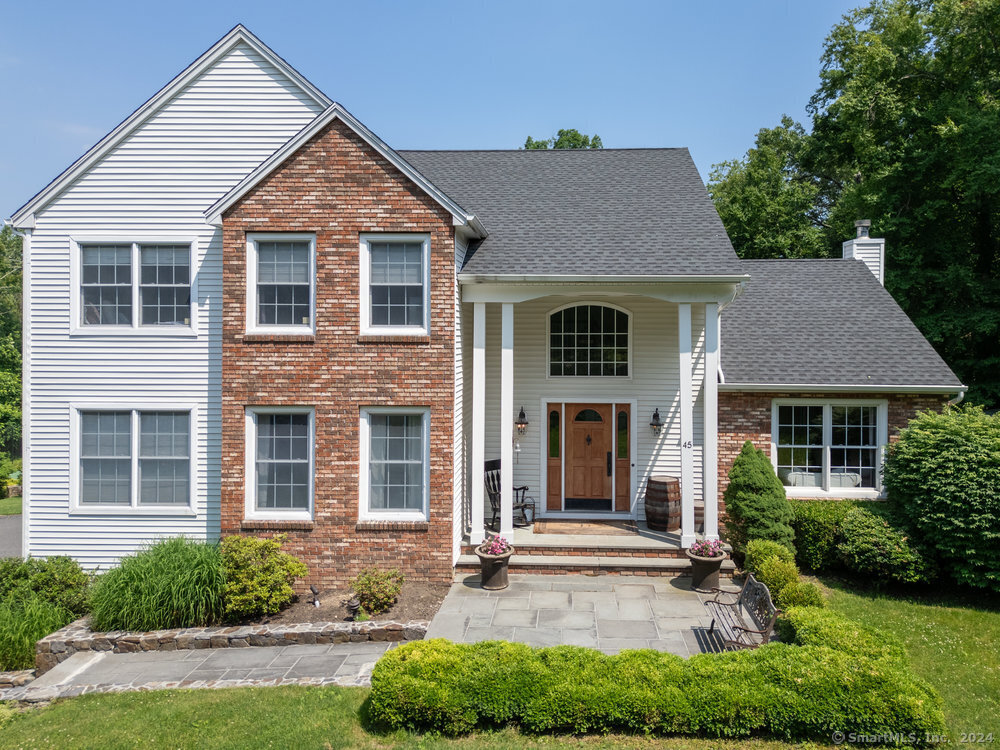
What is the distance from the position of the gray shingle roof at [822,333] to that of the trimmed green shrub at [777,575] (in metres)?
4.30

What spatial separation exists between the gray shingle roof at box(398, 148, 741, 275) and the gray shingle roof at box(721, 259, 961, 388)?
292 centimetres

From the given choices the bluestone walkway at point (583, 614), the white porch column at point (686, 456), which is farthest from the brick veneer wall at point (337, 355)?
the white porch column at point (686, 456)

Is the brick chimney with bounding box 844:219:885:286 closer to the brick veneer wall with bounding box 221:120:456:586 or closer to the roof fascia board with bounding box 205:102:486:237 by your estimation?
the roof fascia board with bounding box 205:102:486:237

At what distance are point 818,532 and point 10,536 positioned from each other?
797 inches

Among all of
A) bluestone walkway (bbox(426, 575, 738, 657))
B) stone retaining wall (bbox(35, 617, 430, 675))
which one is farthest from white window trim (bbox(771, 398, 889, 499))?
stone retaining wall (bbox(35, 617, 430, 675))

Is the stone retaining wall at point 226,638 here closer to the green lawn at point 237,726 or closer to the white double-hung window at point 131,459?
the green lawn at point 237,726

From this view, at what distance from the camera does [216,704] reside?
7.04 meters

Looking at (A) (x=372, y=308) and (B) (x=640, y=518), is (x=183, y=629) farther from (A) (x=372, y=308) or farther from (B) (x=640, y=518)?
(B) (x=640, y=518)

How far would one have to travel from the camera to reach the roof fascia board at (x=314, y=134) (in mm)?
10359

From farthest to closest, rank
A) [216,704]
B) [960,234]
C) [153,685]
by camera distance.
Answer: [960,234], [153,685], [216,704]

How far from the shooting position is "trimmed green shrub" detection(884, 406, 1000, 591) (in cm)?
1007

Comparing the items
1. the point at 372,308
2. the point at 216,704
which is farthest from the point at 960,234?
the point at 216,704

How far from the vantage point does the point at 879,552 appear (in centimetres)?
1049

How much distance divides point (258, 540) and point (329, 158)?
664 centimetres
